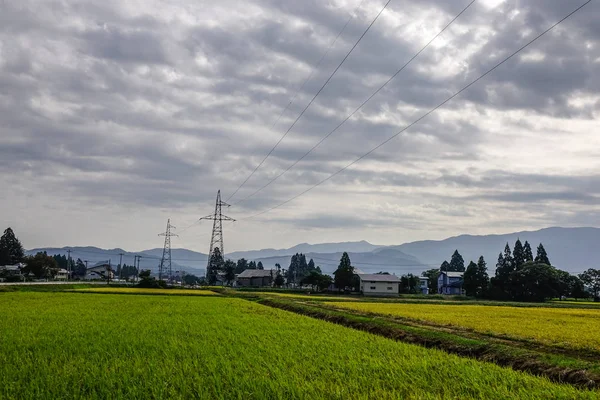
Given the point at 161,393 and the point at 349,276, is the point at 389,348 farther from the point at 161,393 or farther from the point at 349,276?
the point at 349,276

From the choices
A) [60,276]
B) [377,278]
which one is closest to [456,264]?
[377,278]

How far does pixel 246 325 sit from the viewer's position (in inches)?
914

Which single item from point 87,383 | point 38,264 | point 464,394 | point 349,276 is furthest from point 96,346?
point 38,264

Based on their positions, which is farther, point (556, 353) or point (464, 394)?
point (556, 353)

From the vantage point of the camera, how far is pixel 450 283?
455ft

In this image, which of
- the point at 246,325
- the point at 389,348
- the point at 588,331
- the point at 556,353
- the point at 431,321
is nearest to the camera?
the point at 389,348

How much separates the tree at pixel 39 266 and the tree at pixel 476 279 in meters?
104

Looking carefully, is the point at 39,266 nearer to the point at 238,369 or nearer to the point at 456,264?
the point at 456,264

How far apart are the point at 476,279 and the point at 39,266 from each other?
105815mm

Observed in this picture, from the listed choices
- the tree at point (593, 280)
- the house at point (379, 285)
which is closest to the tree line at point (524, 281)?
the tree at point (593, 280)

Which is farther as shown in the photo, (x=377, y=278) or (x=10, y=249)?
(x=10, y=249)

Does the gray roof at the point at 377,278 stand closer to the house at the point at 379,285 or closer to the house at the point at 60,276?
the house at the point at 379,285

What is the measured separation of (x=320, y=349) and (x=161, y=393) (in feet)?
23.2

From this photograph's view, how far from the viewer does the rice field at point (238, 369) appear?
10000 millimetres
